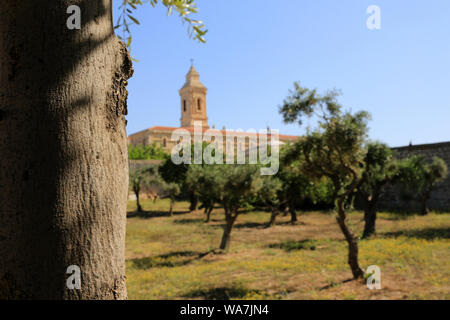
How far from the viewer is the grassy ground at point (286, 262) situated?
8.73 meters

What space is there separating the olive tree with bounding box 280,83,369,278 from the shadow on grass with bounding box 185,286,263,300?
310 centimetres

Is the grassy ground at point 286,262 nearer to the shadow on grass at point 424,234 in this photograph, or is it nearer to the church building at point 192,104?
the shadow on grass at point 424,234

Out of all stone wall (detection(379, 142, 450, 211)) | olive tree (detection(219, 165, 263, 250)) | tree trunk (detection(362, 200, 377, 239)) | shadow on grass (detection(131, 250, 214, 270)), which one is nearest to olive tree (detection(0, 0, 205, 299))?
shadow on grass (detection(131, 250, 214, 270))

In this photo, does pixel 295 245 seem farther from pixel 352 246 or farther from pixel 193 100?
pixel 193 100

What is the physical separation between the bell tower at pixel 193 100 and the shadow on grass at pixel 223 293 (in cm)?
7992

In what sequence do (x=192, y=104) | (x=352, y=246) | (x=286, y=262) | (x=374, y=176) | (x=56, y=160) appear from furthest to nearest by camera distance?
(x=192, y=104) < (x=374, y=176) < (x=286, y=262) < (x=352, y=246) < (x=56, y=160)

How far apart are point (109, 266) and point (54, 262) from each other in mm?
201

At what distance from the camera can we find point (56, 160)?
1.31 m

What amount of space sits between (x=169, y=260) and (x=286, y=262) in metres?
4.59

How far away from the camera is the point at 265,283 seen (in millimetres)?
9719

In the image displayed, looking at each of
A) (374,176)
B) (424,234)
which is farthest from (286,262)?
(424,234)

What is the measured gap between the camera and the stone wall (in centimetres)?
2489
